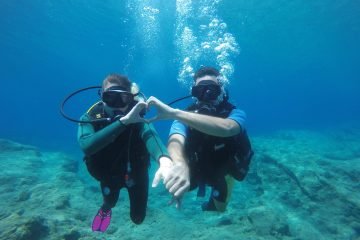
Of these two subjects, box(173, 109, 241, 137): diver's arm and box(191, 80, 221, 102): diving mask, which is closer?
box(173, 109, 241, 137): diver's arm

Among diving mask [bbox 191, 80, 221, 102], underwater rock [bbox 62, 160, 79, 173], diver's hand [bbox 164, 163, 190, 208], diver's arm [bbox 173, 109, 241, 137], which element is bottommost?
diver's hand [bbox 164, 163, 190, 208]

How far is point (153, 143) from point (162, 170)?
906 millimetres

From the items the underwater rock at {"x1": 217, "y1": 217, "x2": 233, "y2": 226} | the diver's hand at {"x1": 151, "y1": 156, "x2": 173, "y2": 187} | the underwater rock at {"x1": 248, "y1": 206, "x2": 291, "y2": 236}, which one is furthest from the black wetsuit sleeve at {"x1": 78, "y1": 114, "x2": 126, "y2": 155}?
the underwater rock at {"x1": 217, "y1": 217, "x2": 233, "y2": 226}

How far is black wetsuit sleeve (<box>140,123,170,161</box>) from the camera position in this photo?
10.8 ft

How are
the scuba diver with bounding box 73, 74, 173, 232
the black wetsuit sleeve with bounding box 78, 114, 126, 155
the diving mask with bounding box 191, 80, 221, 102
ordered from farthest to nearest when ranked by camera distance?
the diving mask with bounding box 191, 80, 221, 102 → the scuba diver with bounding box 73, 74, 173, 232 → the black wetsuit sleeve with bounding box 78, 114, 126, 155

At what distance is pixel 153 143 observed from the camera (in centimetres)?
355

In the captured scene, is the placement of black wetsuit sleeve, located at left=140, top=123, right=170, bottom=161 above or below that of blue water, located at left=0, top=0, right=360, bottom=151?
below

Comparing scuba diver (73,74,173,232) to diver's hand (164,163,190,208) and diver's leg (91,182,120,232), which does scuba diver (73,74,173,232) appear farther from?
diver's hand (164,163,190,208)

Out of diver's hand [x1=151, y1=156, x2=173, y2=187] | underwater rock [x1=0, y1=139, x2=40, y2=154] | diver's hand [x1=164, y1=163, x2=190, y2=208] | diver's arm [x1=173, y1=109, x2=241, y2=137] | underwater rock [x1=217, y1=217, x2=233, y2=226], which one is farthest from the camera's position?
underwater rock [x1=0, y1=139, x2=40, y2=154]

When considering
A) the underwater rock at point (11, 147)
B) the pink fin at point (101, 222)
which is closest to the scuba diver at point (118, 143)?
the pink fin at point (101, 222)

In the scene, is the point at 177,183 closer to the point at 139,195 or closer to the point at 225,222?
the point at 139,195

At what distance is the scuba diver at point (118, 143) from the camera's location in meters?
3.43

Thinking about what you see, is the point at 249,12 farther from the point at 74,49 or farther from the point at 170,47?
the point at 74,49

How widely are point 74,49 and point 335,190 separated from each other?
49723mm
